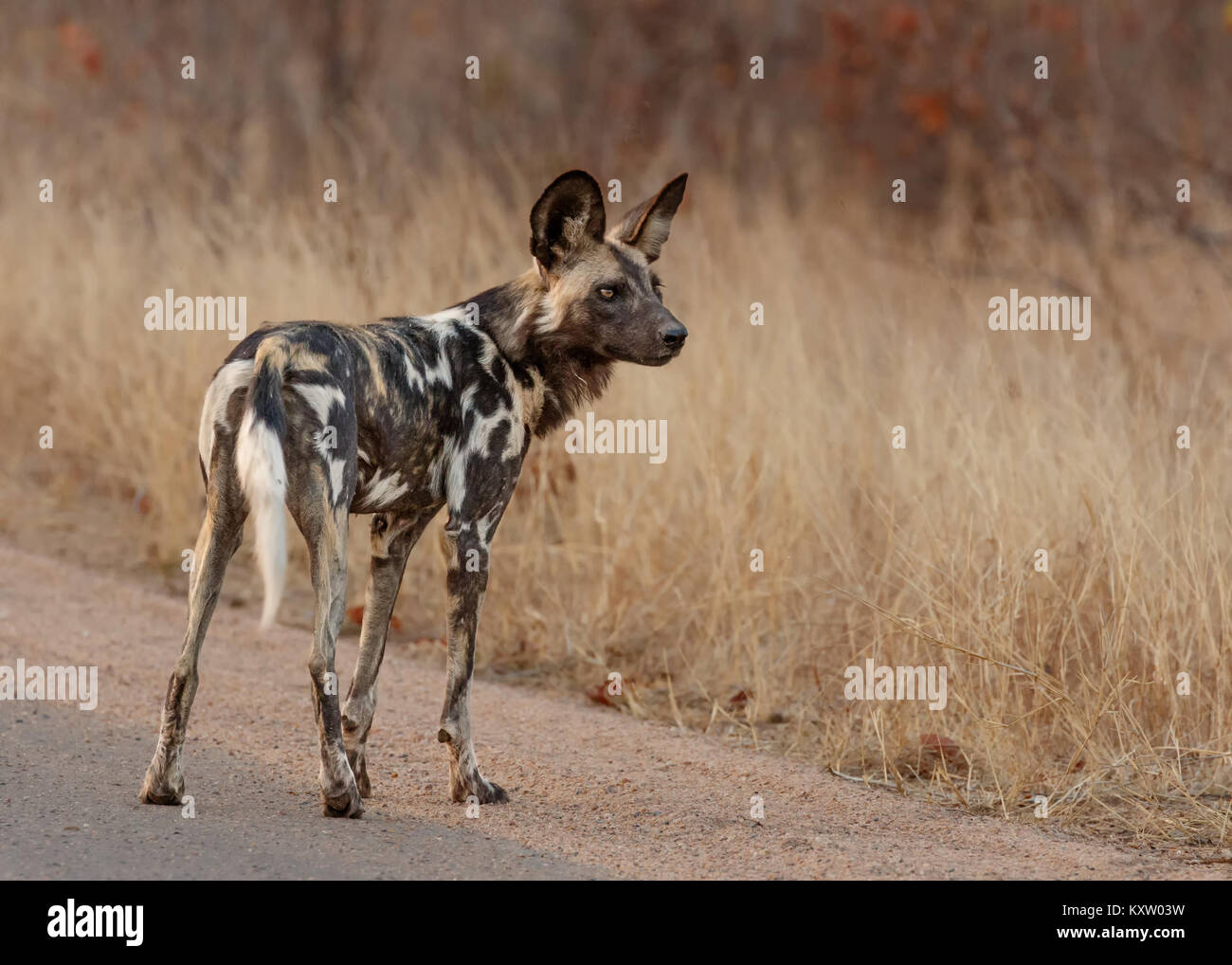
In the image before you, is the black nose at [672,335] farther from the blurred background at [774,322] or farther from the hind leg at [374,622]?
the blurred background at [774,322]

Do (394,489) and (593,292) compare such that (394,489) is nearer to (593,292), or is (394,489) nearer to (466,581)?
(466,581)

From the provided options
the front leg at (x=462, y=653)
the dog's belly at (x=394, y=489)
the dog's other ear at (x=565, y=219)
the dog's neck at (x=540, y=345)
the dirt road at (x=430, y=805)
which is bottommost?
the dirt road at (x=430, y=805)

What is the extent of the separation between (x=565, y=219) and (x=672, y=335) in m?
0.48

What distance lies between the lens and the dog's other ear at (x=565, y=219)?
4383mm

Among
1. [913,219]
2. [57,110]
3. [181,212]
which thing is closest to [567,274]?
[181,212]

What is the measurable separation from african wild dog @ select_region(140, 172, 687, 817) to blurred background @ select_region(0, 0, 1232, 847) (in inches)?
46.8

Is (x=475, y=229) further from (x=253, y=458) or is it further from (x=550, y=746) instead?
(x=253, y=458)

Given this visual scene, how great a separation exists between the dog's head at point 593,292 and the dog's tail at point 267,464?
3.24ft

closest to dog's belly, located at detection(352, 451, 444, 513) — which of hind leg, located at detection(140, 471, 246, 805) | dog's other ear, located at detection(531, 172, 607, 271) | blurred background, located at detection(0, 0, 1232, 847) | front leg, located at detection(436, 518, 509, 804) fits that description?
front leg, located at detection(436, 518, 509, 804)

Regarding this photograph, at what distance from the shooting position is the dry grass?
4.91m

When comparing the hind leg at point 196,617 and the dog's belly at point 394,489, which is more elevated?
the dog's belly at point 394,489

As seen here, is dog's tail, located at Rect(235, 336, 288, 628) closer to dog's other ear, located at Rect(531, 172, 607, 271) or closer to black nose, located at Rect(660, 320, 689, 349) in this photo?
dog's other ear, located at Rect(531, 172, 607, 271)

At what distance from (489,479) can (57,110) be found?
37.3 feet

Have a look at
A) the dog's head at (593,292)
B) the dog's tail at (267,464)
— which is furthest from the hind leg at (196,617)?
the dog's head at (593,292)
